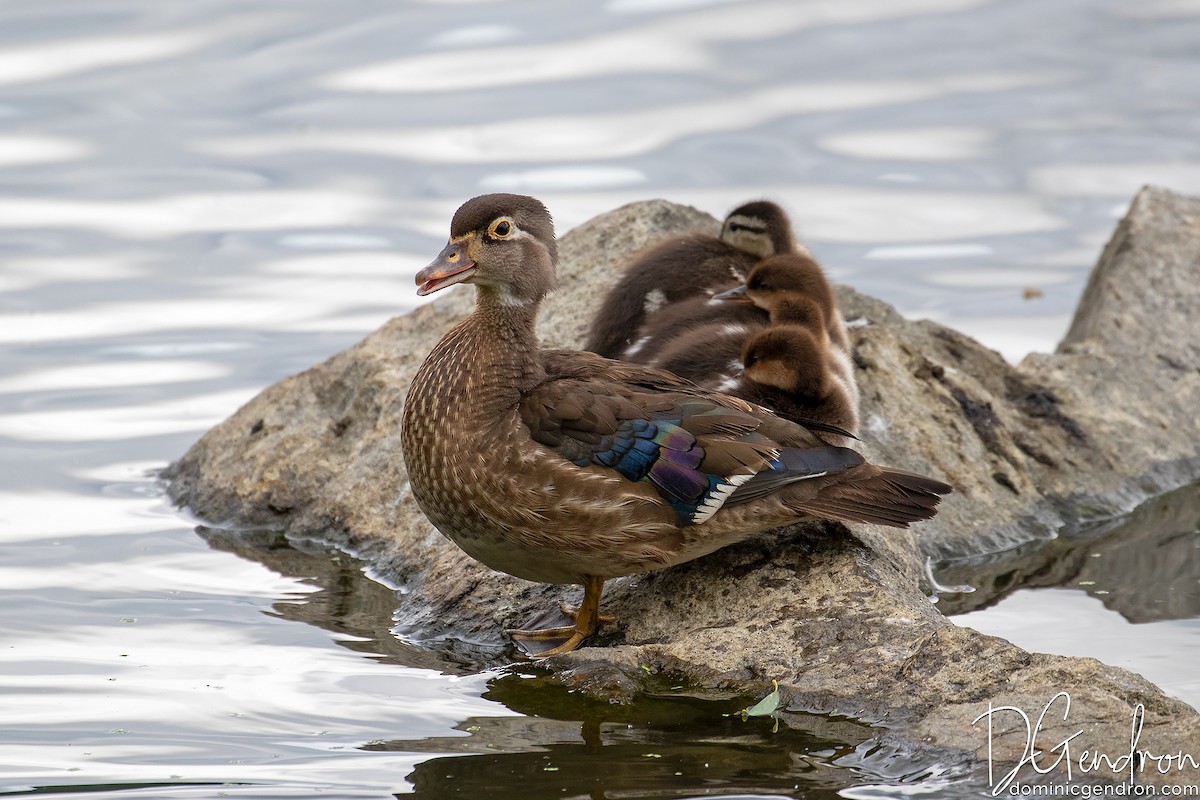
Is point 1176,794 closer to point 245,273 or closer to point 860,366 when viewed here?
point 860,366

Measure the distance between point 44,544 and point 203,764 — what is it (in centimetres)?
276

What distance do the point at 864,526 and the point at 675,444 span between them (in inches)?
34.5

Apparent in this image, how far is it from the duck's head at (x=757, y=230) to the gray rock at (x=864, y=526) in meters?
0.55

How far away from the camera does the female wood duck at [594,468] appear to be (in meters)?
5.56

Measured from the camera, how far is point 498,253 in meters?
6.01

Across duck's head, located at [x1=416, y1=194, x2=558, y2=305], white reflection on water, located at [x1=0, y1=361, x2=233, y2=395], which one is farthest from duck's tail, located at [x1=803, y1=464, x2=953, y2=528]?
white reflection on water, located at [x1=0, y1=361, x2=233, y2=395]

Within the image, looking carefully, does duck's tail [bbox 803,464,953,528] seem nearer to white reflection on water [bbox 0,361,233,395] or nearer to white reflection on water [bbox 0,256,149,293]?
white reflection on water [bbox 0,361,233,395]

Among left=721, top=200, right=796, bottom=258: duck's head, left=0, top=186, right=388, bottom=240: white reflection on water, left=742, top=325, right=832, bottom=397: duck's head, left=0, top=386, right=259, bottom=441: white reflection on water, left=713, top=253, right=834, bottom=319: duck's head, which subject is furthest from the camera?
left=0, top=186, right=388, bottom=240: white reflection on water

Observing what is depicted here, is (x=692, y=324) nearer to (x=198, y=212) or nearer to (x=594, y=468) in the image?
(x=594, y=468)

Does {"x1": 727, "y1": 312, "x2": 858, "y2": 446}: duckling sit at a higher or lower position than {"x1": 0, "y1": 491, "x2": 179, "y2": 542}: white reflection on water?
higher

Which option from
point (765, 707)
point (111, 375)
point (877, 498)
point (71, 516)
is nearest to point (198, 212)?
point (111, 375)
